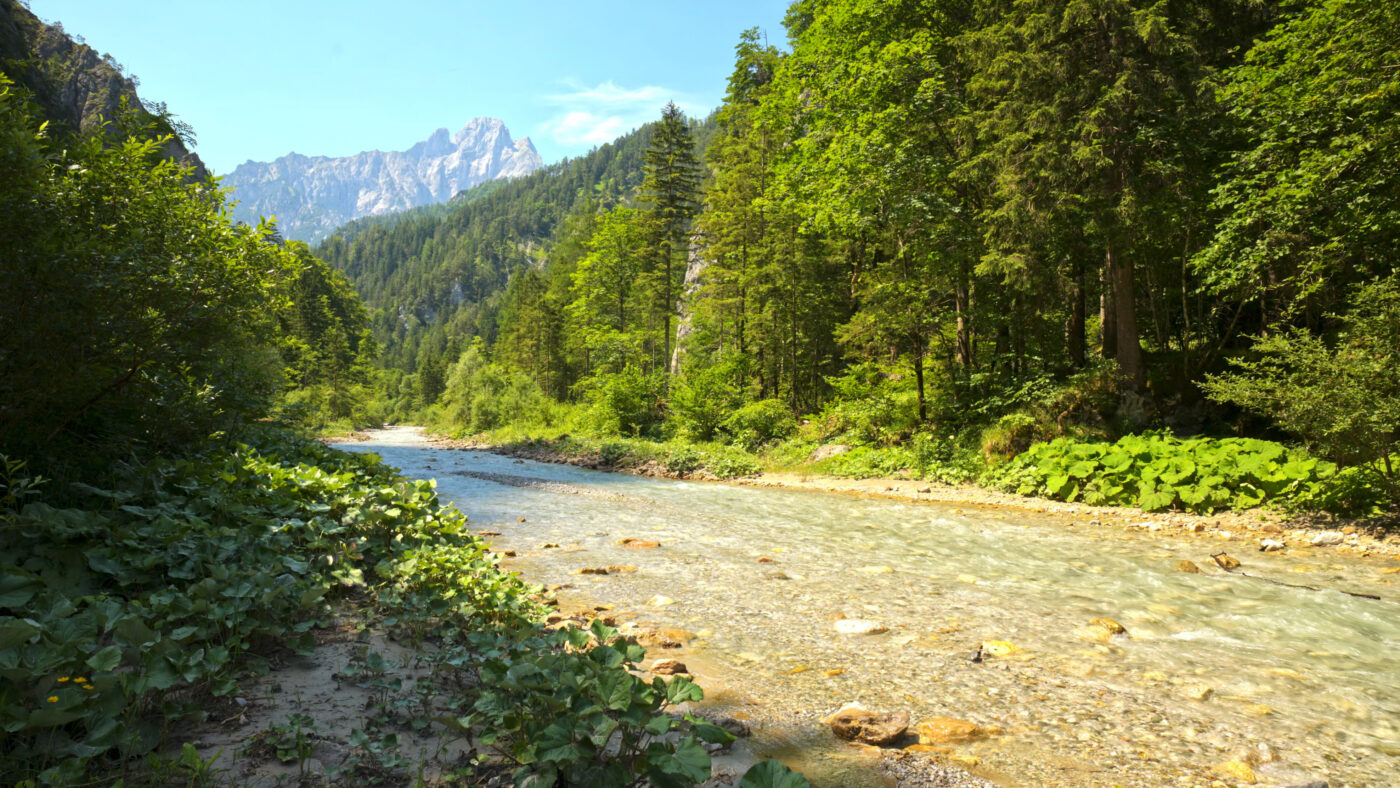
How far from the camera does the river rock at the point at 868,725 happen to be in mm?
3318

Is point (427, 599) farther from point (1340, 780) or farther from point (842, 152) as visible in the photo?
point (842, 152)

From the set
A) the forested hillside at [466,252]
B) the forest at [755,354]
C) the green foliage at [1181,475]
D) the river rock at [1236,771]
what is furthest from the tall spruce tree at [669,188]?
the forested hillside at [466,252]

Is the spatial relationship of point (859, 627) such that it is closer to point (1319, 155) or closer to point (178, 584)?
point (178, 584)

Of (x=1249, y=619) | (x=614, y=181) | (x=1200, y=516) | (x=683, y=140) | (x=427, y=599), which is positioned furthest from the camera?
(x=614, y=181)

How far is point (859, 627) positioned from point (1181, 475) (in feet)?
27.1

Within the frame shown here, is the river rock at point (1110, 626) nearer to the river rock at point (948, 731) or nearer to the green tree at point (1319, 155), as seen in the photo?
the river rock at point (948, 731)

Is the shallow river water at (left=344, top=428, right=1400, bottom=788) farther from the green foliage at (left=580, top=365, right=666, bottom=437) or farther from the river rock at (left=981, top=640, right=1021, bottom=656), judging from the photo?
the green foliage at (left=580, top=365, right=666, bottom=437)

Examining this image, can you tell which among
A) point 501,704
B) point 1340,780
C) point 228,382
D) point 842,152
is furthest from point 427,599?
point 842,152

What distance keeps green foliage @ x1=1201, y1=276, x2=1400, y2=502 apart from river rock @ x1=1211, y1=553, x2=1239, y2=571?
8.39 ft

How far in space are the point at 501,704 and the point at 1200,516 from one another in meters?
11.1

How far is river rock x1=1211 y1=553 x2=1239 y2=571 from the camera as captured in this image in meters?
6.99

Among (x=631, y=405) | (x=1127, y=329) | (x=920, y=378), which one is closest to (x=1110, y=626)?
(x=1127, y=329)

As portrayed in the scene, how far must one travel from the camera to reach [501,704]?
2.44 meters

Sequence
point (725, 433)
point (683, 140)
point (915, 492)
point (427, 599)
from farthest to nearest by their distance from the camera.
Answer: point (683, 140)
point (725, 433)
point (915, 492)
point (427, 599)
